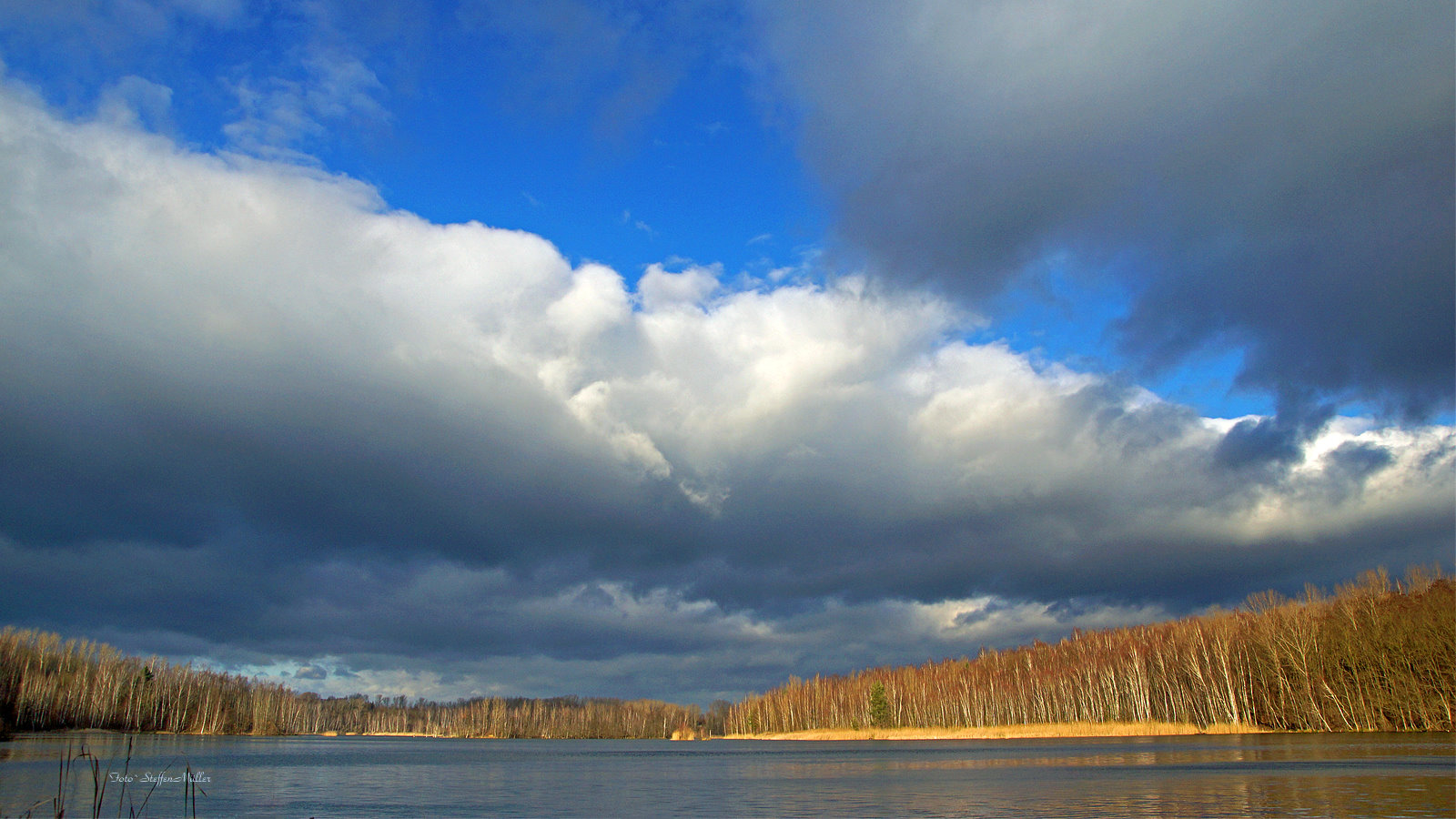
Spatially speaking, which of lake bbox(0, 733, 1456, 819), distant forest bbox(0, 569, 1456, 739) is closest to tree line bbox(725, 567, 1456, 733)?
distant forest bbox(0, 569, 1456, 739)

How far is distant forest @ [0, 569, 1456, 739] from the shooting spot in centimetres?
8881

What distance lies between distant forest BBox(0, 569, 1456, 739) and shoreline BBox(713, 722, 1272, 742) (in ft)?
5.28

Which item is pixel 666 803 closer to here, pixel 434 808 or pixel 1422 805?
pixel 434 808

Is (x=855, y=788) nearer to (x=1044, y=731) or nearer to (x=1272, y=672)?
(x=1272, y=672)

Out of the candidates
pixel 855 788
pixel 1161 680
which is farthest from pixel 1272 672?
pixel 855 788

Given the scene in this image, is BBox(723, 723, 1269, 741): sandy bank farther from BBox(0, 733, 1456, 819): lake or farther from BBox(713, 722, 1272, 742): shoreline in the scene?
BBox(0, 733, 1456, 819): lake

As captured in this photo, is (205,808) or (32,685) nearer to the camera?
(205,808)

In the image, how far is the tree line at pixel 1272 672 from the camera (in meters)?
86.9

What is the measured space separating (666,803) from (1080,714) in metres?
124

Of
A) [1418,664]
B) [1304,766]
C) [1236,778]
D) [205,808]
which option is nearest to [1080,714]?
[1418,664]

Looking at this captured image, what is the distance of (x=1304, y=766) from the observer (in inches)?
1805

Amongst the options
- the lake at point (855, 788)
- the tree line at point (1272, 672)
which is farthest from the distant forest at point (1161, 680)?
the lake at point (855, 788)

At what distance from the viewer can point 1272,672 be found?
104125 mm

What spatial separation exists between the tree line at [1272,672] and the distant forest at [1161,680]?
0.19 m
